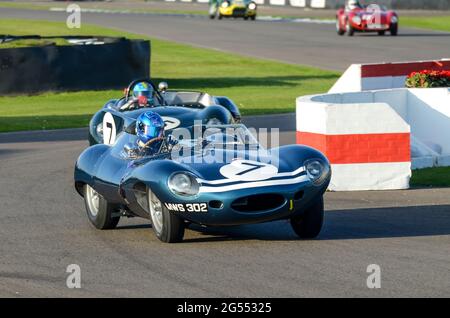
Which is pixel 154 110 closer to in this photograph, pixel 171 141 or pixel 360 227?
pixel 171 141

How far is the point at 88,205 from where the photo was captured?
11.7 meters

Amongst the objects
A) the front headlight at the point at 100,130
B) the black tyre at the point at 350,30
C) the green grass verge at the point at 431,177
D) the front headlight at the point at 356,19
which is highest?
the front headlight at the point at 100,130

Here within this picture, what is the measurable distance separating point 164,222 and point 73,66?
17870 millimetres

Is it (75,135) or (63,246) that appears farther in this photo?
(75,135)

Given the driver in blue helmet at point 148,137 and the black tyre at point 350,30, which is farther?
the black tyre at point 350,30

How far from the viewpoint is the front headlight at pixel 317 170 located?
1017 cm

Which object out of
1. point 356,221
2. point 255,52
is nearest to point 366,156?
point 356,221

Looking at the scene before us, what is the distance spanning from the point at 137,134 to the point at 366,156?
11.1 ft

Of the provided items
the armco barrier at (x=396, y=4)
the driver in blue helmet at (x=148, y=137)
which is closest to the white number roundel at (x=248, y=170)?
the driver in blue helmet at (x=148, y=137)

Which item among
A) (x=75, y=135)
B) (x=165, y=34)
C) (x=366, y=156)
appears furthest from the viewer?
(x=165, y=34)

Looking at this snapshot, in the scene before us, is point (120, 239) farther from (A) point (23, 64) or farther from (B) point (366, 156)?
(A) point (23, 64)

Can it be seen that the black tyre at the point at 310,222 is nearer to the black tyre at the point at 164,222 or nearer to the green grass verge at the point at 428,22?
the black tyre at the point at 164,222

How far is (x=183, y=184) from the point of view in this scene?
391 inches

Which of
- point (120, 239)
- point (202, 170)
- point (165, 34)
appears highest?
point (202, 170)
